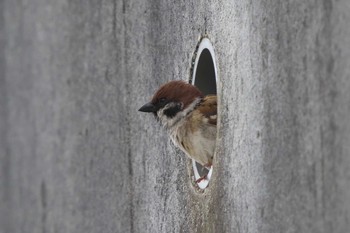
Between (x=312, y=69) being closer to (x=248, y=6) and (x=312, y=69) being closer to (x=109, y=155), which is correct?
(x=248, y=6)

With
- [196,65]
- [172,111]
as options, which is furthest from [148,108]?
[196,65]

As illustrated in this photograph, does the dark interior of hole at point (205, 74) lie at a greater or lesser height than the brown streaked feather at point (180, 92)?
greater

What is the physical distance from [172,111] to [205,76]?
29 centimetres

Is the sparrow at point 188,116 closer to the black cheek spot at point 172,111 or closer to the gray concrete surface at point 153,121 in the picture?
the black cheek spot at point 172,111

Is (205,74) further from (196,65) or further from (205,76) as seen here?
(196,65)

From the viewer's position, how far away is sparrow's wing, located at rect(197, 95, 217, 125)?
3883mm

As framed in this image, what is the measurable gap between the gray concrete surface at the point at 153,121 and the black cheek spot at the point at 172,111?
182 mm

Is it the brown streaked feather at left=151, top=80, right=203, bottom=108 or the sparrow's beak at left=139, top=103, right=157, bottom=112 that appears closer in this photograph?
the brown streaked feather at left=151, top=80, right=203, bottom=108

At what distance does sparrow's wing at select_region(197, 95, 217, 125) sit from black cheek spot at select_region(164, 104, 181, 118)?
0.33 feet

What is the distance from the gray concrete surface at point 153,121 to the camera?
105 inches

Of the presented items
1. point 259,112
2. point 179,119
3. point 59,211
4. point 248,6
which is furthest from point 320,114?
point 59,211

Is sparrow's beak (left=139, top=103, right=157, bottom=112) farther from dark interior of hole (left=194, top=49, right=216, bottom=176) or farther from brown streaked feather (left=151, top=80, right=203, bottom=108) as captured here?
dark interior of hole (left=194, top=49, right=216, bottom=176)

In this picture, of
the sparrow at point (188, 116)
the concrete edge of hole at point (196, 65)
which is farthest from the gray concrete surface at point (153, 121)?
the sparrow at point (188, 116)

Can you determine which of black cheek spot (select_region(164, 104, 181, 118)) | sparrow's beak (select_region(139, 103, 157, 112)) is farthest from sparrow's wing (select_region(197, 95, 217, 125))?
sparrow's beak (select_region(139, 103, 157, 112))
